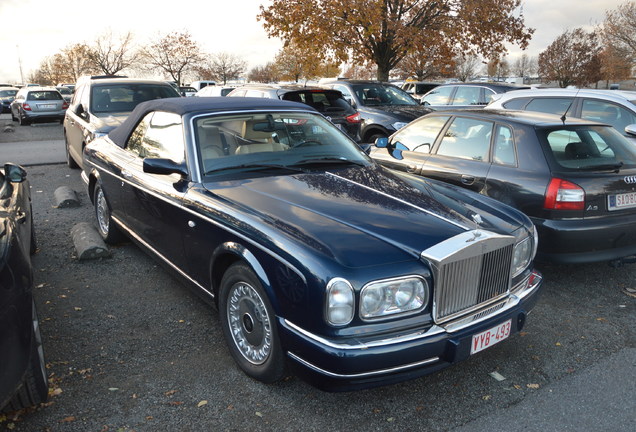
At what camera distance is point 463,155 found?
17.9 feet

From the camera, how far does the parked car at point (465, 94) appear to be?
12.9 m

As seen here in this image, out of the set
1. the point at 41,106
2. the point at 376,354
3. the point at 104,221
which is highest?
the point at 376,354

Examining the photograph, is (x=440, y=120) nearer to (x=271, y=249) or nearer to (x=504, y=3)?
(x=271, y=249)

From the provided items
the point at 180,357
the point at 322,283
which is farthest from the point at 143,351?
the point at 322,283

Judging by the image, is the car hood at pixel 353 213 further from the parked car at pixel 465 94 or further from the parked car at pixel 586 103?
the parked car at pixel 465 94

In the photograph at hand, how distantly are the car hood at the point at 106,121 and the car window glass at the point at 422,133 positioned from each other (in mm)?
4300

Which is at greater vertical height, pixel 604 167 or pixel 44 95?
pixel 604 167

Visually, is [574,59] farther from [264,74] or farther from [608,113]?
[608,113]

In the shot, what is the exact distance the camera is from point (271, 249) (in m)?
2.85

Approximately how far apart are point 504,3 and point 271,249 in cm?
2021

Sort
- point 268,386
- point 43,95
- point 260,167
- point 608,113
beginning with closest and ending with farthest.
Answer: point 268,386
point 260,167
point 608,113
point 43,95

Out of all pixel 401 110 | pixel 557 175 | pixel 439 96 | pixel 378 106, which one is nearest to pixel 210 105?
pixel 557 175

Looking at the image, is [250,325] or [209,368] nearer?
[250,325]

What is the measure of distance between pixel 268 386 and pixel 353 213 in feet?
3.89
